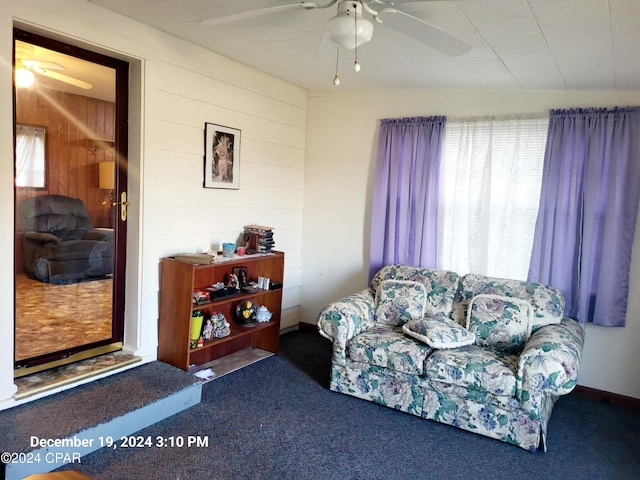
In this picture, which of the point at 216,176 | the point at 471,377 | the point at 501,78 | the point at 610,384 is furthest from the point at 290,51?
the point at 610,384

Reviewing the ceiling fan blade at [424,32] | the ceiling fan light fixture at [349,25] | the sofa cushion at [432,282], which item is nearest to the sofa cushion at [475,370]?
the sofa cushion at [432,282]

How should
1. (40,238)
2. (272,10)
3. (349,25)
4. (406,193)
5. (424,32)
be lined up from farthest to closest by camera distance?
(406,193)
(40,238)
(424,32)
(272,10)
(349,25)

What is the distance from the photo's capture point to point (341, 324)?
126 inches

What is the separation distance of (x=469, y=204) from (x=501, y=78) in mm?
1008

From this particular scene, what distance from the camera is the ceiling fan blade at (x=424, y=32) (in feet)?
6.86

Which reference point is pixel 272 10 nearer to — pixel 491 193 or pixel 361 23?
pixel 361 23

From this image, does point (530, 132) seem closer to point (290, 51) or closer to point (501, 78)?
point (501, 78)

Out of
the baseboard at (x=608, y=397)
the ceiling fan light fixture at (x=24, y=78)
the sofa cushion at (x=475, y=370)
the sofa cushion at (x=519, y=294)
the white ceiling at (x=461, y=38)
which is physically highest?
the white ceiling at (x=461, y=38)

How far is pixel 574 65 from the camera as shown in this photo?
285 cm

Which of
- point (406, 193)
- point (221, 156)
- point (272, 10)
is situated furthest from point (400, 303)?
point (272, 10)

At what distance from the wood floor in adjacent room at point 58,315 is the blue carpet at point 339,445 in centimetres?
86

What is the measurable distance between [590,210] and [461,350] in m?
1.42

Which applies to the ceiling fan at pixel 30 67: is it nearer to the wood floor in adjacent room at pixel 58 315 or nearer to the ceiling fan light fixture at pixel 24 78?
the ceiling fan light fixture at pixel 24 78

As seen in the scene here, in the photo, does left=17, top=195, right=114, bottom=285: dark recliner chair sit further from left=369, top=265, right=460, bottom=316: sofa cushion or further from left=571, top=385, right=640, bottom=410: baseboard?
left=571, top=385, right=640, bottom=410: baseboard
